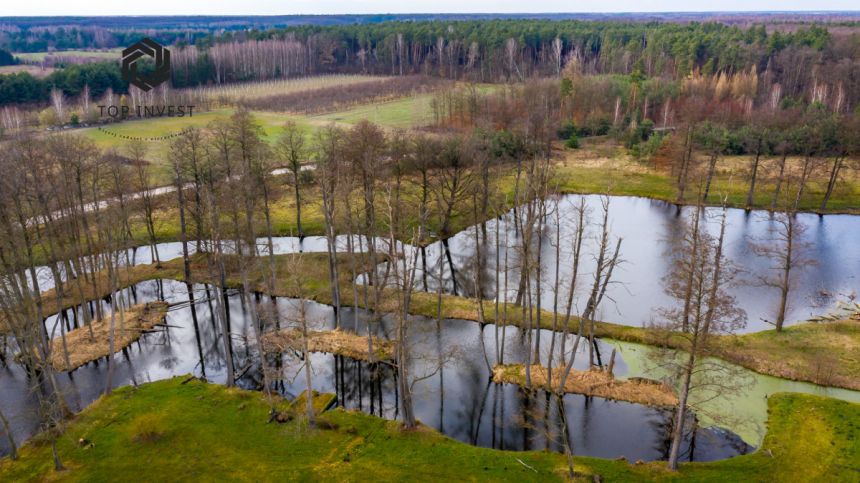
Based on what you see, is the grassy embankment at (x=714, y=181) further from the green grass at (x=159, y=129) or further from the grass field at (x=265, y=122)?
the green grass at (x=159, y=129)

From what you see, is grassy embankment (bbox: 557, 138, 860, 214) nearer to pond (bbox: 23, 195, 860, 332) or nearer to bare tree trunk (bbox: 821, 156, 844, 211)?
bare tree trunk (bbox: 821, 156, 844, 211)

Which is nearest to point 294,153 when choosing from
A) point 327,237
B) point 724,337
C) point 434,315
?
point 327,237

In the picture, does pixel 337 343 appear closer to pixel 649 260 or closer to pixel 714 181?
pixel 649 260

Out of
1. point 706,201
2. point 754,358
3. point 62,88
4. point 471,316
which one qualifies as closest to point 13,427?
point 471,316

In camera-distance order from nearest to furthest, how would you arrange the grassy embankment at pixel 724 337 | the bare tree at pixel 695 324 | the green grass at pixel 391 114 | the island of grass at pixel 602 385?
the bare tree at pixel 695 324
the island of grass at pixel 602 385
the grassy embankment at pixel 724 337
the green grass at pixel 391 114

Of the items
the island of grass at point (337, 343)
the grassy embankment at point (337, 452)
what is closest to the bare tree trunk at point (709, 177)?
the grassy embankment at point (337, 452)

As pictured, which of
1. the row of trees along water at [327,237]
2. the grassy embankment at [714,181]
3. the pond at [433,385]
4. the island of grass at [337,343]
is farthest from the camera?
the grassy embankment at [714,181]
